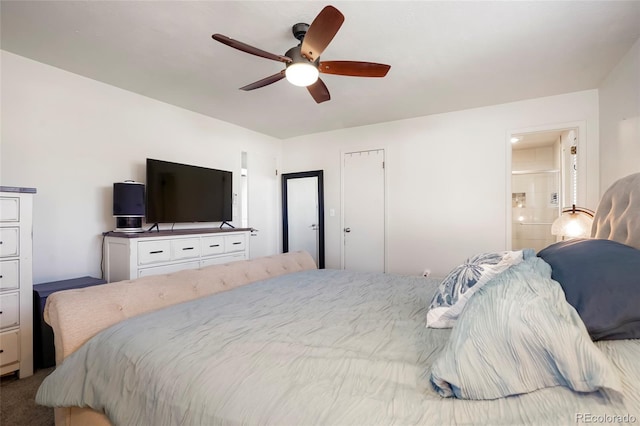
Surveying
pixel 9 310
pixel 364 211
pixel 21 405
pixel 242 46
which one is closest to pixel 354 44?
pixel 242 46

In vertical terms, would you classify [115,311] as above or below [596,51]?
below

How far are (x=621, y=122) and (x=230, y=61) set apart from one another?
351cm

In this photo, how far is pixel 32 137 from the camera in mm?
2590

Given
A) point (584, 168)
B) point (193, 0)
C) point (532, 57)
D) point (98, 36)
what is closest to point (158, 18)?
point (193, 0)

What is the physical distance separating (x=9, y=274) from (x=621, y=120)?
509 centimetres

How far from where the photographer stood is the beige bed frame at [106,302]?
3.98ft

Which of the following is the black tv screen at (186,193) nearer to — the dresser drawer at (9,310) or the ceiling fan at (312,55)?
the dresser drawer at (9,310)

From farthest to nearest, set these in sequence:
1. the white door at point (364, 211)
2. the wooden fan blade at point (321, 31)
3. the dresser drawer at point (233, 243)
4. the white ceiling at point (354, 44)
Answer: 1. the white door at point (364, 211)
2. the dresser drawer at point (233, 243)
3. the white ceiling at point (354, 44)
4. the wooden fan blade at point (321, 31)

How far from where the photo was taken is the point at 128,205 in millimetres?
2918

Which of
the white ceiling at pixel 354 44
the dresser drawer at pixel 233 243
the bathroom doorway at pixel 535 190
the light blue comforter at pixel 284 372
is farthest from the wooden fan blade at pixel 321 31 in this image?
the bathroom doorway at pixel 535 190

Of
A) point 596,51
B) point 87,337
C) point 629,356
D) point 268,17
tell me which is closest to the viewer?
point 629,356

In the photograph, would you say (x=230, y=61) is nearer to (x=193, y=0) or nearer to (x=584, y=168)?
(x=193, y=0)

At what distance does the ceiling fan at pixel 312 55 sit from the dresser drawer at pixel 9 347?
2528 mm

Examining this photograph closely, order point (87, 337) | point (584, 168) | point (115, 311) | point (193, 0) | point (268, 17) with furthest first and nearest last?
point (584, 168), point (268, 17), point (193, 0), point (115, 311), point (87, 337)
